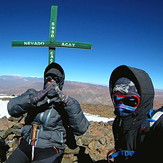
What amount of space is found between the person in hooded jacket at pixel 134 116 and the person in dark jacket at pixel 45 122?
1.16m

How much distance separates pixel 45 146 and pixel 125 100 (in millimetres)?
2022

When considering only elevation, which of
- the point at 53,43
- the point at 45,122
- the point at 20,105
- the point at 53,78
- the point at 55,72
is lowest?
the point at 45,122

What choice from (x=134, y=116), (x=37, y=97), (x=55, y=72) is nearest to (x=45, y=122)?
(x=37, y=97)

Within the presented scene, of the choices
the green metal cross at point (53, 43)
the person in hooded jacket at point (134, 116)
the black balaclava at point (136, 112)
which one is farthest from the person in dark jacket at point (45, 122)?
the green metal cross at point (53, 43)

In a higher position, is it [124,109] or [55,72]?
[55,72]

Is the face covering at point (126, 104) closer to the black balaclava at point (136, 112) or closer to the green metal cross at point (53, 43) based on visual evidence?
the black balaclava at point (136, 112)

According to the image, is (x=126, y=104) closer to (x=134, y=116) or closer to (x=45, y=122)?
(x=134, y=116)

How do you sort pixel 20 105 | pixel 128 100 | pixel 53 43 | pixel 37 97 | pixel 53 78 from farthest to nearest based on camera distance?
pixel 53 43, pixel 53 78, pixel 20 105, pixel 37 97, pixel 128 100

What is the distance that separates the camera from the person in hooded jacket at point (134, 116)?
172 centimetres

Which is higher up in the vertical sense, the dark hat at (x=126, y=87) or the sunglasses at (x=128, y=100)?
the dark hat at (x=126, y=87)

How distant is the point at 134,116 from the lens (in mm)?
2027

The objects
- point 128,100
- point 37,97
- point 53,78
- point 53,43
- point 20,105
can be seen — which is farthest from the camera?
point 53,43

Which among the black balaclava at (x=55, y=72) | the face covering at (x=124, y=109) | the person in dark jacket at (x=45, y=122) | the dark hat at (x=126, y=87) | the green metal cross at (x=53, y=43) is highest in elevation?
the green metal cross at (x=53, y=43)

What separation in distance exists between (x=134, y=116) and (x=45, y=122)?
6.57 ft
